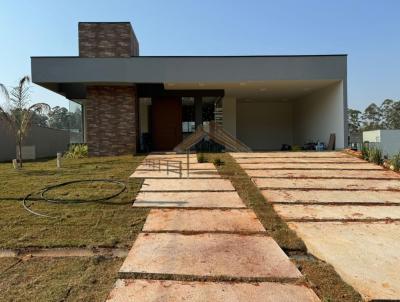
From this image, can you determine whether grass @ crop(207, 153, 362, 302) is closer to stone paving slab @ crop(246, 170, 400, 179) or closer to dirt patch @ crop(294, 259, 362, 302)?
dirt patch @ crop(294, 259, 362, 302)

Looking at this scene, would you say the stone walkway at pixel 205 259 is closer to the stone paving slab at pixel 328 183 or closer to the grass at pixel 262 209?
the grass at pixel 262 209

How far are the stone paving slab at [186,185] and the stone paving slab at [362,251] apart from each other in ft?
7.61

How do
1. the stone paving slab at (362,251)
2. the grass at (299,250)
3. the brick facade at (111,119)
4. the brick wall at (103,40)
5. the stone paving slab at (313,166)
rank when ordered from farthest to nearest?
the brick facade at (111,119), the brick wall at (103,40), the stone paving slab at (313,166), the stone paving slab at (362,251), the grass at (299,250)

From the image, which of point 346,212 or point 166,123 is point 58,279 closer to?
point 346,212

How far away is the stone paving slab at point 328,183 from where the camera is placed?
6680mm

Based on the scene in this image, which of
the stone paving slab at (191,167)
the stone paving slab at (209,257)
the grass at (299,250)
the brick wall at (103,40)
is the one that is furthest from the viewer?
the brick wall at (103,40)

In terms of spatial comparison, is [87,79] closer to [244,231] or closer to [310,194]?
[310,194]

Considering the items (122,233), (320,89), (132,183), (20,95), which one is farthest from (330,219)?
(320,89)

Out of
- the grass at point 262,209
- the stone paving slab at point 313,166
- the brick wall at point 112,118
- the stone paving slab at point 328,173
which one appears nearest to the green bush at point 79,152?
the brick wall at point 112,118

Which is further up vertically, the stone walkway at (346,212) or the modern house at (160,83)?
the modern house at (160,83)

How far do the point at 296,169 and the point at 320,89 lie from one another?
8185mm

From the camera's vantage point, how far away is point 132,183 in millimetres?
6742

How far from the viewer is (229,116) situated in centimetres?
1734

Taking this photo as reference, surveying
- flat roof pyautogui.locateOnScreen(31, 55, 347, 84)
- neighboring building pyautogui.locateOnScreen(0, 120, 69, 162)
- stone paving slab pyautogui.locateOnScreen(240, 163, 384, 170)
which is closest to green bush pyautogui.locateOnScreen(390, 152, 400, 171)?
stone paving slab pyautogui.locateOnScreen(240, 163, 384, 170)
